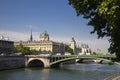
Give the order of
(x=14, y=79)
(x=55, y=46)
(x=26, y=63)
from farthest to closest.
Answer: (x=55, y=46), (x=26, y=63), (x=14, y=79)

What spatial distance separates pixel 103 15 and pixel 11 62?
210 ft

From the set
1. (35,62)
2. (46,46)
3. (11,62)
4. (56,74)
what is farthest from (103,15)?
(46,46)

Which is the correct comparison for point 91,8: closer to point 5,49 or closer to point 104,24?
point 104,24

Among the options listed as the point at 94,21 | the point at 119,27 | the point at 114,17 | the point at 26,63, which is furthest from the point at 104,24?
the point at 26,63

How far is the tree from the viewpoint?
11672 millimetres

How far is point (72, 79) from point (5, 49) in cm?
5509

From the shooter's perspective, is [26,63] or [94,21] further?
[26,63]

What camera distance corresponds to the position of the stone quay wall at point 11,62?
226ft

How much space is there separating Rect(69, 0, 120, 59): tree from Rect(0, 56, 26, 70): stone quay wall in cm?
5427

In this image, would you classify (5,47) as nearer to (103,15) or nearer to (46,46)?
(46,46)

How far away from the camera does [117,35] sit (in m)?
13.8

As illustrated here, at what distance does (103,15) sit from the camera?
12.2m

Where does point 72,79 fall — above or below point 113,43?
below

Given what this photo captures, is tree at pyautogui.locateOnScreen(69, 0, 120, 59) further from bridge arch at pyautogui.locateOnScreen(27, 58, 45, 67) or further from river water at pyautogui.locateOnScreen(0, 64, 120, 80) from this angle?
bridge arch at pyautogui.locateOnScreen(27, 58, 45, 67)
